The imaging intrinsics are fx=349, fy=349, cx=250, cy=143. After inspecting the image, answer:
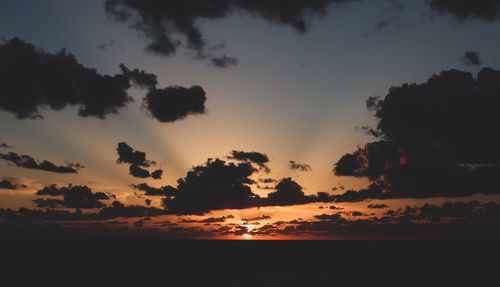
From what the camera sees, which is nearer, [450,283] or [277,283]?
[277,283]

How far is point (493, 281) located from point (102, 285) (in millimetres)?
79477

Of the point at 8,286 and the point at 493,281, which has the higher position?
the point at 8,286

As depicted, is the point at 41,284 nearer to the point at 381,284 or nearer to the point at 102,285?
the point at 102,285

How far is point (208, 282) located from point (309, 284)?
19008 millimetres

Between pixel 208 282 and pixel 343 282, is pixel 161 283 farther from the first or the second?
pixel 343 282

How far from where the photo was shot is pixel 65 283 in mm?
62875

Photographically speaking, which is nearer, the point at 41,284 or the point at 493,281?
the point at 41,284

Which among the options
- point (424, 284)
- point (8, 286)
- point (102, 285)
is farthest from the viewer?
point (424, 284)

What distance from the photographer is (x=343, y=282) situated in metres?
68.4

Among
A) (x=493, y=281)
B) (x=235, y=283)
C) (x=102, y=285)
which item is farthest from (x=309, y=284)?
(x=493, y=281)

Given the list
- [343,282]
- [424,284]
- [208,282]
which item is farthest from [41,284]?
[424,284]

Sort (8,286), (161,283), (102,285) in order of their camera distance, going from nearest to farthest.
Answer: (8,286) < (102,285) < (161,283)

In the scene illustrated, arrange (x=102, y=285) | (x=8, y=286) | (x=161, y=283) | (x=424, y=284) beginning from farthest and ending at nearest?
(x=424, y=284), (x=161, y=283), (x=102, y=285), (x=8, y=286)

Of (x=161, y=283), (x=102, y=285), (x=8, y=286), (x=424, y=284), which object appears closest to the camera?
(x=8, y=286)
